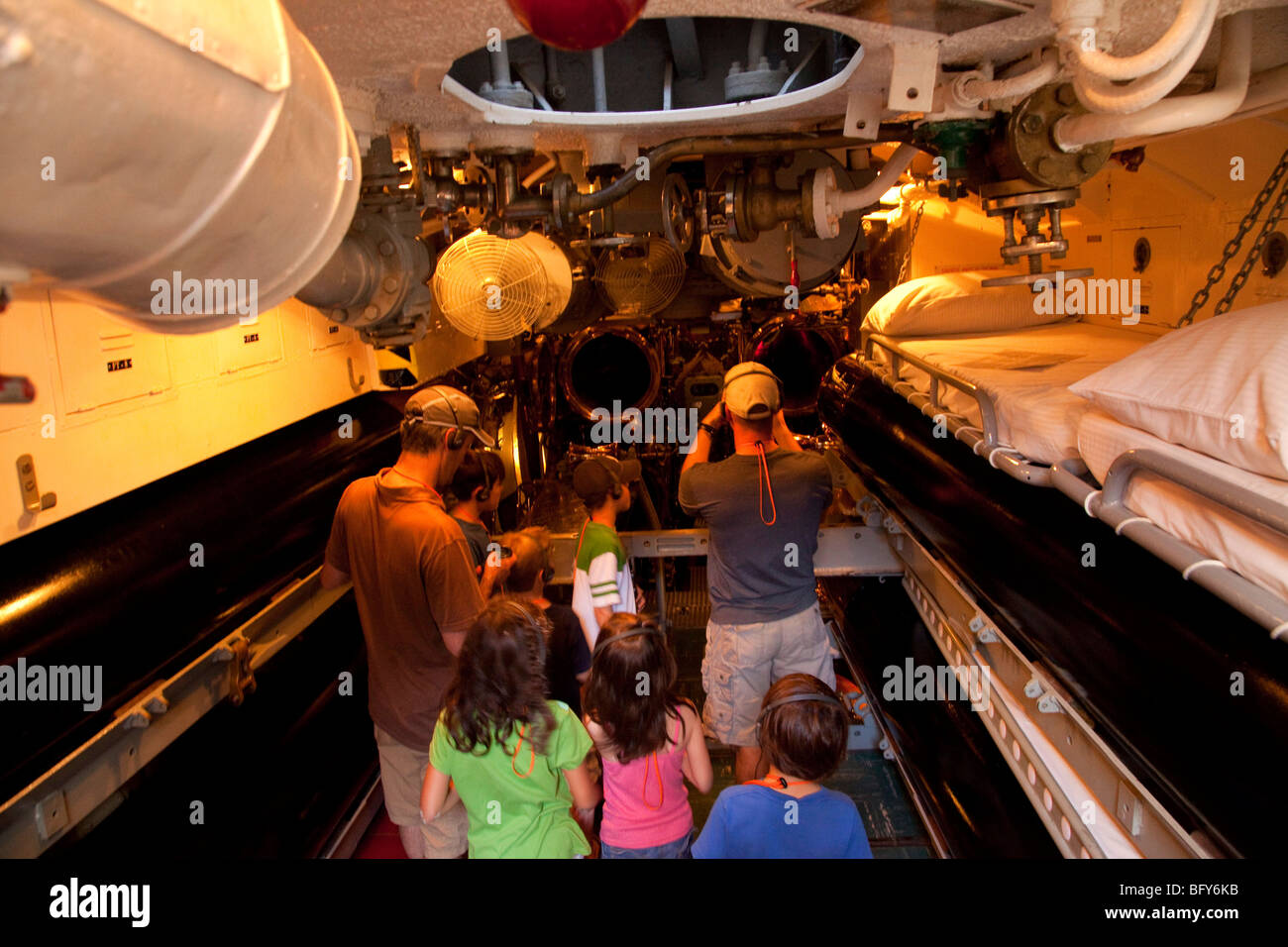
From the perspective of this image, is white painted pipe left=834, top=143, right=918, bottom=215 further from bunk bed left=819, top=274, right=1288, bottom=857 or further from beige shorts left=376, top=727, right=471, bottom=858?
beige shorts left=376, top=727, right=471, bottom=858

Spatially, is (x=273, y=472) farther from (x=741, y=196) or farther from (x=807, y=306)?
(x=807, y=306)

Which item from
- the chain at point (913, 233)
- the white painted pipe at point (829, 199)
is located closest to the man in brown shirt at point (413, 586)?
the white painted pipe at point (829, 199)

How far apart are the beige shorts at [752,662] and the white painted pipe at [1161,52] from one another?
7.82 feet

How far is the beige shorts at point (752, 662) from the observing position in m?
3.58

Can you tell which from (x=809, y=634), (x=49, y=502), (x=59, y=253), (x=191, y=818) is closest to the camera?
(x=59, y=253)

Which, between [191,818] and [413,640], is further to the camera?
[413,640]

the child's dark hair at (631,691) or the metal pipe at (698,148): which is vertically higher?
the metal pipe at (698,148)

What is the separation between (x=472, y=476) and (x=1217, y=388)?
2.48 m

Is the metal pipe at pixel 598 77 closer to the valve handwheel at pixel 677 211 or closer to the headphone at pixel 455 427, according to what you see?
the valve handwheel at pixel 677 211

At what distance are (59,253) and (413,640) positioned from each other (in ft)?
→ 7.67

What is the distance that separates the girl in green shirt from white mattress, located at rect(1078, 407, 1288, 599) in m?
1.46
